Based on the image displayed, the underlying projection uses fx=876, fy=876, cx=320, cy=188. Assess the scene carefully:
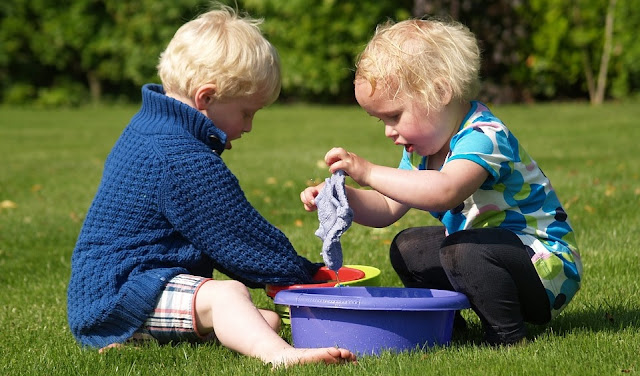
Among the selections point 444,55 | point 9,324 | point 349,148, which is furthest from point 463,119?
point 349,148

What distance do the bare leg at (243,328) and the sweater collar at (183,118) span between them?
58 cm

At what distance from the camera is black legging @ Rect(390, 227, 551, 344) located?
275cm

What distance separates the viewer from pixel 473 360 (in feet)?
8.56

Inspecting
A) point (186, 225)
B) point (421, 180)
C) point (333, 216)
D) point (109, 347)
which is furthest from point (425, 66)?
point (109, 347)

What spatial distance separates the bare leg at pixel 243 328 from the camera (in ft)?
8.44

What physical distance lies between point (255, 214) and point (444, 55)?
Answer: 0.84 m

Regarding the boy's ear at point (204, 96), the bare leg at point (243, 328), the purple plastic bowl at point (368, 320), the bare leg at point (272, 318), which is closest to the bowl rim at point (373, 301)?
the purple plastic bowl at point (368, 320)

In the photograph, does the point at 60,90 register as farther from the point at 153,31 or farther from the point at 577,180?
the point at 577,180

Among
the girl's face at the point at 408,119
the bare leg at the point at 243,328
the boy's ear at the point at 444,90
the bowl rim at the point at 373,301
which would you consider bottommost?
the bare leg at the point at 243,328

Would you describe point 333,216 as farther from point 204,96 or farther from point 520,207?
point 204,96

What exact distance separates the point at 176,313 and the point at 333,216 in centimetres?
62

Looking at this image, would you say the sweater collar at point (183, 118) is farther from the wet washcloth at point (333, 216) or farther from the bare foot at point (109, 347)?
the bare foot at point (109, 347)

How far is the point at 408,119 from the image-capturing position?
2.87 meters

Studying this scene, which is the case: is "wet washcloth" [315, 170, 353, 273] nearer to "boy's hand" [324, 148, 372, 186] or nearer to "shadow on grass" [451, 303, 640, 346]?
"boy's hand" [324, 148, 372, 186]
